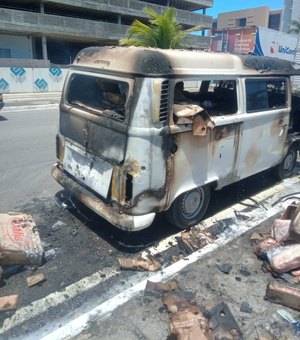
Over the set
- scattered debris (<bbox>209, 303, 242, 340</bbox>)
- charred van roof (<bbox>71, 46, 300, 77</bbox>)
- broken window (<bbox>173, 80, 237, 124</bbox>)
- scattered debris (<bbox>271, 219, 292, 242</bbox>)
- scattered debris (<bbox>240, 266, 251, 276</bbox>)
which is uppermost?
charred van roof (<bbox>71, 46, 300, 77</bbox>)

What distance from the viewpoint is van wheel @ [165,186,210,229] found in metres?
4.06

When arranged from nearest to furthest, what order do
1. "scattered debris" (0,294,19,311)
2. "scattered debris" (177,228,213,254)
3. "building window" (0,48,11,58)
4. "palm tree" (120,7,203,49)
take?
"scattered debris" (0,294,19,311), "scattered debris" (177,228,213,254), "palm tree" (120,7,203,49), "building window" (0,48,11,58)

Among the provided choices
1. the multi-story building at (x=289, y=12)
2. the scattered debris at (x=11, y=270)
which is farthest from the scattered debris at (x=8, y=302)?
the multi-story building at (x=289, y=12)

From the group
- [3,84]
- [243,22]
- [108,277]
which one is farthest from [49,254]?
[243,22]

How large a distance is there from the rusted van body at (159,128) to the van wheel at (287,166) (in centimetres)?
116

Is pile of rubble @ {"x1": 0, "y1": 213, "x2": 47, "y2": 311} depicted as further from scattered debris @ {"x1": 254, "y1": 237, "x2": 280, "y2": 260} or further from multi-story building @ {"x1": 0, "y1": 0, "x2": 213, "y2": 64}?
multi-story building @ {"x1": 0, "y1": 0, "x2": 213, "y2": 64}

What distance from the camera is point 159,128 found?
3373 millimetres

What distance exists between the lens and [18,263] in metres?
3.38

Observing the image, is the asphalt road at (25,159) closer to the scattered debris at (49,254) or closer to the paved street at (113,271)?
the paved street at (113,271)

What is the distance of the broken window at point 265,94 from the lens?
4.45 metres

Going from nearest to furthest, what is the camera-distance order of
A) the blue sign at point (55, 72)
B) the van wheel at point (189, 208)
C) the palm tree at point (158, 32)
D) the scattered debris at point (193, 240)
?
1. the scattered debris at point (193, 240)
2. the van wheel at point (189, 208)
3. the palm tree at point (158, 32)
4. the blue sign at point (55, 72)

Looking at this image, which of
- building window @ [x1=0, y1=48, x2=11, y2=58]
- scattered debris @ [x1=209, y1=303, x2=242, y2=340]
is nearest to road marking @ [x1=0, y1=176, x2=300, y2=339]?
scattered debris @ [x1=209, y1=303, x2=242, y2=340]

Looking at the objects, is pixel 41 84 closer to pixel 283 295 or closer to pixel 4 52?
pixel 4 52

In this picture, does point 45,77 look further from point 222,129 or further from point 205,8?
point 205,8
